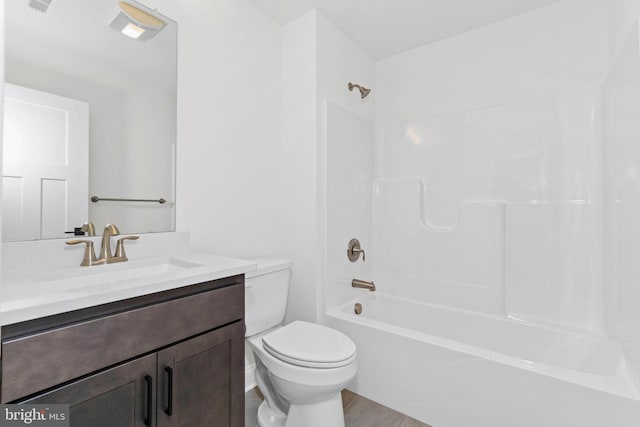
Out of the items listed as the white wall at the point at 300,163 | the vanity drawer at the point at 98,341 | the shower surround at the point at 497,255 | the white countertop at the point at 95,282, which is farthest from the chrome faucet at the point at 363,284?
the vanity drawer at the point at 98,341

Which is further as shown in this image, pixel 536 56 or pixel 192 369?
pixel 536 56

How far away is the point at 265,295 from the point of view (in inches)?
65.1

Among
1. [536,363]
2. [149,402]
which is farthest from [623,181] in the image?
[149,402]

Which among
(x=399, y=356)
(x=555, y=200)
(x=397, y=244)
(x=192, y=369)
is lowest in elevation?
(x=399, y=356)

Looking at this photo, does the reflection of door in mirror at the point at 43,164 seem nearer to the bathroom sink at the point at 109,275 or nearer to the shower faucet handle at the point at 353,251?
the bathroom sink at the point at 109,275

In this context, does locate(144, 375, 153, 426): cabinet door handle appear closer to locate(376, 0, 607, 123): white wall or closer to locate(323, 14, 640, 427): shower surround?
locate(323, 14, 640, 427): shower surround

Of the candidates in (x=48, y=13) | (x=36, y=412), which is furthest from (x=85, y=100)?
(x=36, y=412)

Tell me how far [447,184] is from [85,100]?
216 cm

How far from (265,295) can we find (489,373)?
1148 mm

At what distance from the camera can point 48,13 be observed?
120 centimetres

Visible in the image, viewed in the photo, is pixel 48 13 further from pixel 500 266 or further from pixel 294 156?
pixel 500 266

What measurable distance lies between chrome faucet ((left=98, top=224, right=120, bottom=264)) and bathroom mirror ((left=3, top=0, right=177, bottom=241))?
0.06 meters

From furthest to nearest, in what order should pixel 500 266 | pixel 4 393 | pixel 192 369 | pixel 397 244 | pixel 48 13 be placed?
pixel 397 244 < pixel 500 266 < pixel 48 13 < pixel 192 369 < pixel 4 393

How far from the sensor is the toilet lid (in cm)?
133
